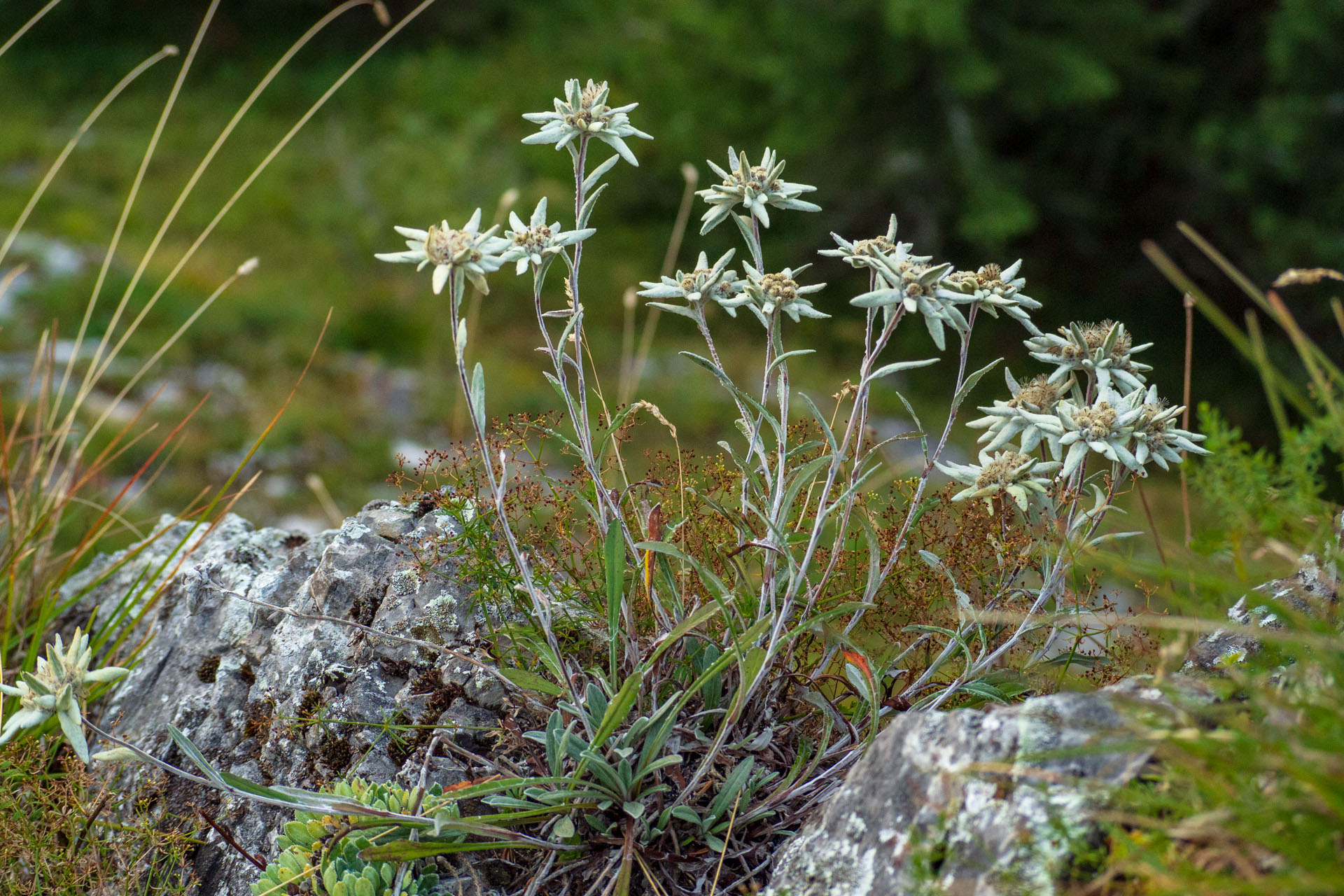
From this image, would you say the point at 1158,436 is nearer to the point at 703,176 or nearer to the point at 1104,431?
the point at 1104,431

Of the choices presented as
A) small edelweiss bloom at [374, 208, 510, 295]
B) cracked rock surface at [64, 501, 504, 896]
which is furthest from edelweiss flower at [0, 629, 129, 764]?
small edelweiss bloom at [374, 208, 510, 295]

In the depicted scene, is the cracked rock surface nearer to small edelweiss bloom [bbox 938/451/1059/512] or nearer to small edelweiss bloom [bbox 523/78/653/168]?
small edelweiss bloom [bbox 523/78/653/168]

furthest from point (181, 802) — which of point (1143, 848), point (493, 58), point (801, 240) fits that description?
point (493, 58)

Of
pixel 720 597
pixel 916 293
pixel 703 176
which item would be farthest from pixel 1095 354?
pixel 703 176

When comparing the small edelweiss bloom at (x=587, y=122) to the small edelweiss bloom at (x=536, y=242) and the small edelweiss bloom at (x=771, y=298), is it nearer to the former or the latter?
the small edelweiss bloom at (x=536, y=242)

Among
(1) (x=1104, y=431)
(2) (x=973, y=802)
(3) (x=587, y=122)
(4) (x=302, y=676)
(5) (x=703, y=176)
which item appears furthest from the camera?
(5) (x=703, y=176)

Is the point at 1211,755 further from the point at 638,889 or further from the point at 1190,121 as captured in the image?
the point at 1190,121
